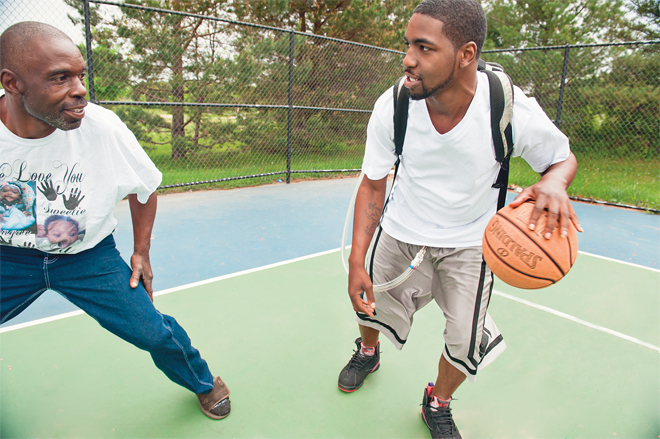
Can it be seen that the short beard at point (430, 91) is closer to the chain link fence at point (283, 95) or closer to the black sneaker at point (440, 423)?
the black sneaker at point (440, 423)

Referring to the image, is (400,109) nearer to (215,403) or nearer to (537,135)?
(537,135)

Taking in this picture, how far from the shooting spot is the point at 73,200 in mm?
1891

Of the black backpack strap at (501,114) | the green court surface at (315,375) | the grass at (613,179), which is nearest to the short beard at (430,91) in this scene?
the black backpack strap at (501,114)

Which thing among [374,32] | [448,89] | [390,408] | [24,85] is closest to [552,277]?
[448,89]

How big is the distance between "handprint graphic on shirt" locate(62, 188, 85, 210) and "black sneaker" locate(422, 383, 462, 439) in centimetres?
192

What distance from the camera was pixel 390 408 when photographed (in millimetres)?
2439

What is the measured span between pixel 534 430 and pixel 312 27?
1187 centimetres

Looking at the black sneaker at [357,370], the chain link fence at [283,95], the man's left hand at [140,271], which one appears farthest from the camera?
the chain link fence at [283,95]

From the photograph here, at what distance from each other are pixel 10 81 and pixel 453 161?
184 cm

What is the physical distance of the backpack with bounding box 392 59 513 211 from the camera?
194 centimetres

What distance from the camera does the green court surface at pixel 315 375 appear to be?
2.29m

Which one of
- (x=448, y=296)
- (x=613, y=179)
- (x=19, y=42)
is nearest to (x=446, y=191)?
(x=448, y=296)

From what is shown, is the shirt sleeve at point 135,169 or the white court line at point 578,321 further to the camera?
the white court line at point 578,321

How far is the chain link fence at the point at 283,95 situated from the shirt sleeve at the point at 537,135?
5.47 m
